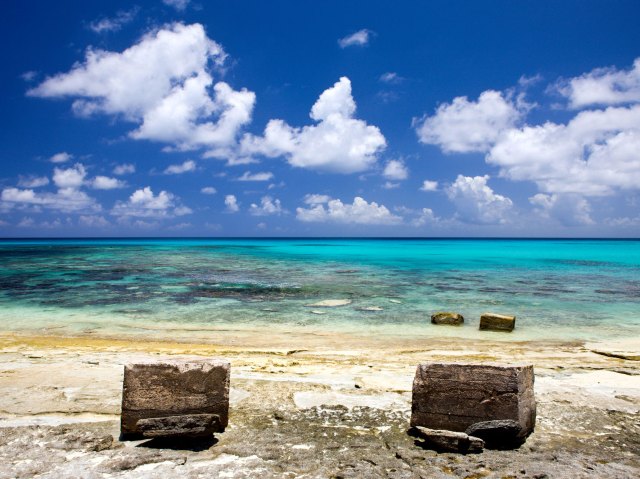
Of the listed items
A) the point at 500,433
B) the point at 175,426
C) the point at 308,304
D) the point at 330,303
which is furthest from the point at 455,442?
the point at 330,303

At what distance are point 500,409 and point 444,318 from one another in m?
8.87

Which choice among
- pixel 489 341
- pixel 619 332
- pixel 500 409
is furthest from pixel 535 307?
pixel 500 409

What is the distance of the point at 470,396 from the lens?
4.48m

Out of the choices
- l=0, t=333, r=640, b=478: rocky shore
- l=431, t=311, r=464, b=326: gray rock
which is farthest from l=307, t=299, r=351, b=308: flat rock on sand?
l=0, t=333, r=640, b=478: rocky shore

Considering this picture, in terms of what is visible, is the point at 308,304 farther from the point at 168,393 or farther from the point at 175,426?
the point at 175,426

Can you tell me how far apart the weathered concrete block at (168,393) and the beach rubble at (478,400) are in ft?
6.53

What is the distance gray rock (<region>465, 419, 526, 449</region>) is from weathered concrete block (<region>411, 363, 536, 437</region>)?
57 millimetres

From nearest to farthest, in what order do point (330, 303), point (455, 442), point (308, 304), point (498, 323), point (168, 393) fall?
point (455, 442) → point (168, 393) → point (498, 323) → point (308, 304) → point (330, 303)

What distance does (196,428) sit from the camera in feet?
13.9

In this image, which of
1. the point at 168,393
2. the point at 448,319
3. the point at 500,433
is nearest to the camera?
the point at 500,433

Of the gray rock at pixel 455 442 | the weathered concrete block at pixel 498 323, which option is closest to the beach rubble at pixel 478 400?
the gray rock at pixel 455 442

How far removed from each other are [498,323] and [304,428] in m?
8.90

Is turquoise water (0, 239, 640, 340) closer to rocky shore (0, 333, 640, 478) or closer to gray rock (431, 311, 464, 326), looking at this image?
gray rock (431, 311, 464, 326)

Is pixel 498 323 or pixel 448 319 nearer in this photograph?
pixel 498 323
